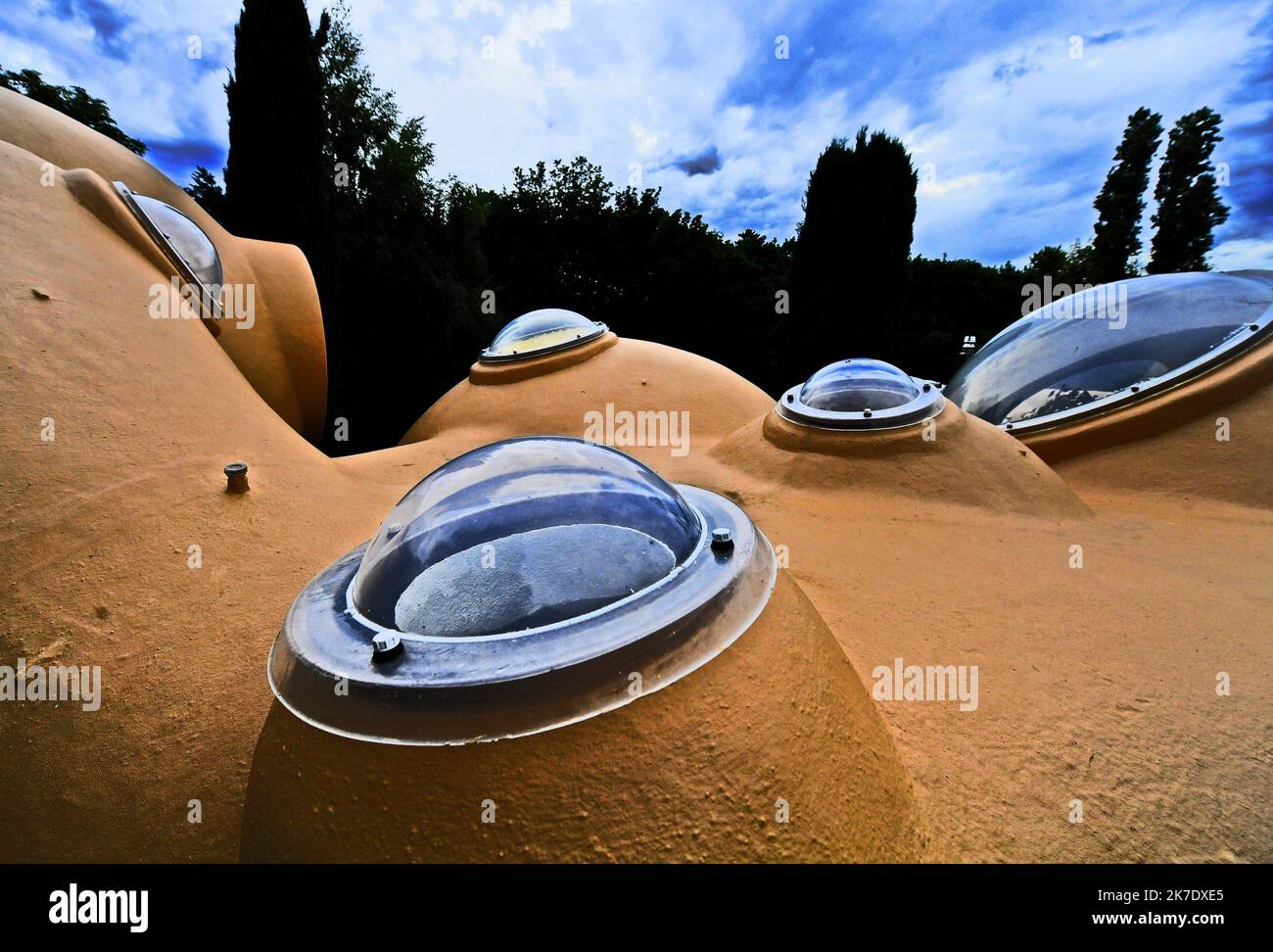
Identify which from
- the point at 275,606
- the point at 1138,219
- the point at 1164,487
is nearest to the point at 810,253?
the point at 1164,487

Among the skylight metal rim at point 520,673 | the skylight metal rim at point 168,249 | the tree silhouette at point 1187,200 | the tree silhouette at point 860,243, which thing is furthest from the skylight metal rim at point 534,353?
the tree silhouette at point 1187,200

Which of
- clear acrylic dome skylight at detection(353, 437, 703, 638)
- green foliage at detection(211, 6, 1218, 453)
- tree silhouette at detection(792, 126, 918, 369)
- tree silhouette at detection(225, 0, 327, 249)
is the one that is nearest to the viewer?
clear acrylic dome skylight at detection(353, 437, 703, 638)

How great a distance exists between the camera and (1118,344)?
6.05m

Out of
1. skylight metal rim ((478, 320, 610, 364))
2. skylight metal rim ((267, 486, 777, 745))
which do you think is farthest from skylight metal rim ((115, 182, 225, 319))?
skylight metal rim ((267, 486, 777, 745))

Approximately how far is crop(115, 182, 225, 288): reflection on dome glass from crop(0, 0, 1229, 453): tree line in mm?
7272

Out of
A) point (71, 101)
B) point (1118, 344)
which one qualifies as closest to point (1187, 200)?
point (1118, 344)

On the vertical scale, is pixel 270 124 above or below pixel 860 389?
above

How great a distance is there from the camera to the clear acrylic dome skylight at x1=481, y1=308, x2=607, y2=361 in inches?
301

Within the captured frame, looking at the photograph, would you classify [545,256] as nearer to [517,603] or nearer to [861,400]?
[861,400]

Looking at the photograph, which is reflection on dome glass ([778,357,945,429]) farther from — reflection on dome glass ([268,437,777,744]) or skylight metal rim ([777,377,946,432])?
reflection on dome glass ([268,437,777,744])

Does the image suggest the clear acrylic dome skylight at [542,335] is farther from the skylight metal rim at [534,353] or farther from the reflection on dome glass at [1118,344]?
the reflection on dome glass at [1118,344]

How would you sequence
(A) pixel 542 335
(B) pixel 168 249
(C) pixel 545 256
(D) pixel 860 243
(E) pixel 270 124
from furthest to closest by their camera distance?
(C) pixel 545 256
(D) pixel 860 243
(E) pixel 270 124
(A) pixel 542 335
(B) pixel 168 249

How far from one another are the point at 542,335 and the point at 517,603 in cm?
696
